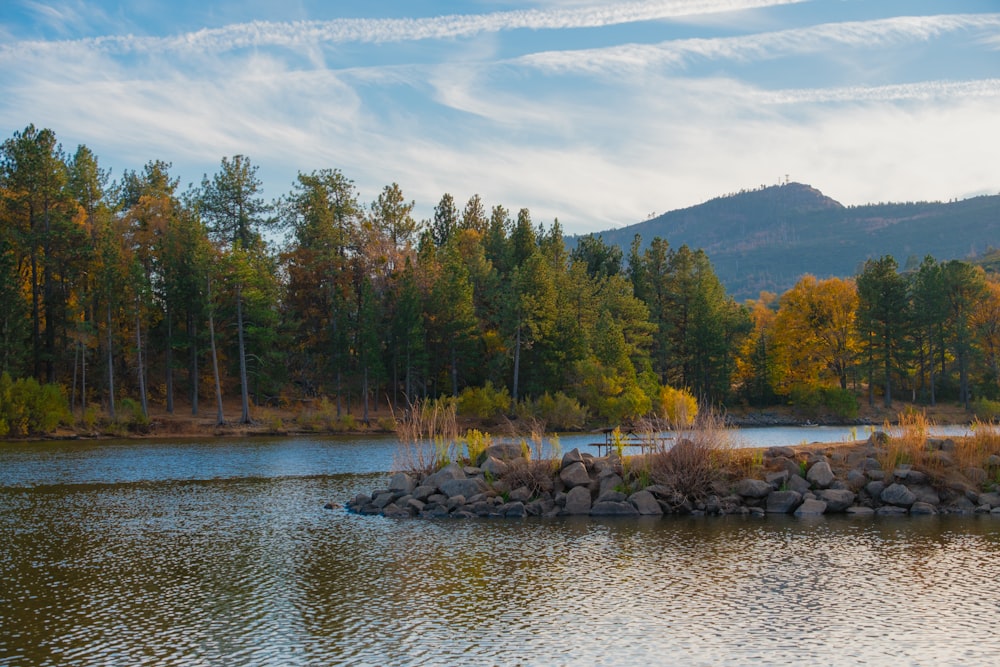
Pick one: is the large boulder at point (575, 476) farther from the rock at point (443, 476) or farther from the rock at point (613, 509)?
the rock at point (443, 476)

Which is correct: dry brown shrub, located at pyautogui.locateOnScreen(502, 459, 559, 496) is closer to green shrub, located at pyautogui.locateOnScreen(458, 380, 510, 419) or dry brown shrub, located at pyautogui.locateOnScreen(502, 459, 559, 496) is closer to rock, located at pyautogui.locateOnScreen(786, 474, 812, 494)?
rock, located at pyautogui.locateOnScreen(786, 474, 812, 494)

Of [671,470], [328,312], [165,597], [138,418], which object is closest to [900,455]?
[671,470]

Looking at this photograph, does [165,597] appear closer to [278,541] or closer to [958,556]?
[278,541]

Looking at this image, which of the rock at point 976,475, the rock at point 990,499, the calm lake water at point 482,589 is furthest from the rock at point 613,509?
the rock at point 976,475

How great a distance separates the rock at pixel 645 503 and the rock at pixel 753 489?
2.25 meters

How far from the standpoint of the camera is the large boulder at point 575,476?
78.5 ft

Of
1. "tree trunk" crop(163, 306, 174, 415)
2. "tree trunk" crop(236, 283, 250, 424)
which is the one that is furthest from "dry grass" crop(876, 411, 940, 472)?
"tree trunk" crop(163, 306, 174, 415)

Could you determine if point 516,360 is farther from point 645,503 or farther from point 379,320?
point 645,503

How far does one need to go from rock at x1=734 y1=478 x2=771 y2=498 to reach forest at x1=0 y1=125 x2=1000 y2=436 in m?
39.7

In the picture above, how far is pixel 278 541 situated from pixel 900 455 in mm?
16655

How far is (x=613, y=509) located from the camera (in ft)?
74.8

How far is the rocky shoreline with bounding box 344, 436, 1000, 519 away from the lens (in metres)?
22.6

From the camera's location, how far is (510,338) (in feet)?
221

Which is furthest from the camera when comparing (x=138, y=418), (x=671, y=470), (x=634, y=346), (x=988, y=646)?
Answer: (x=634, y=346)
